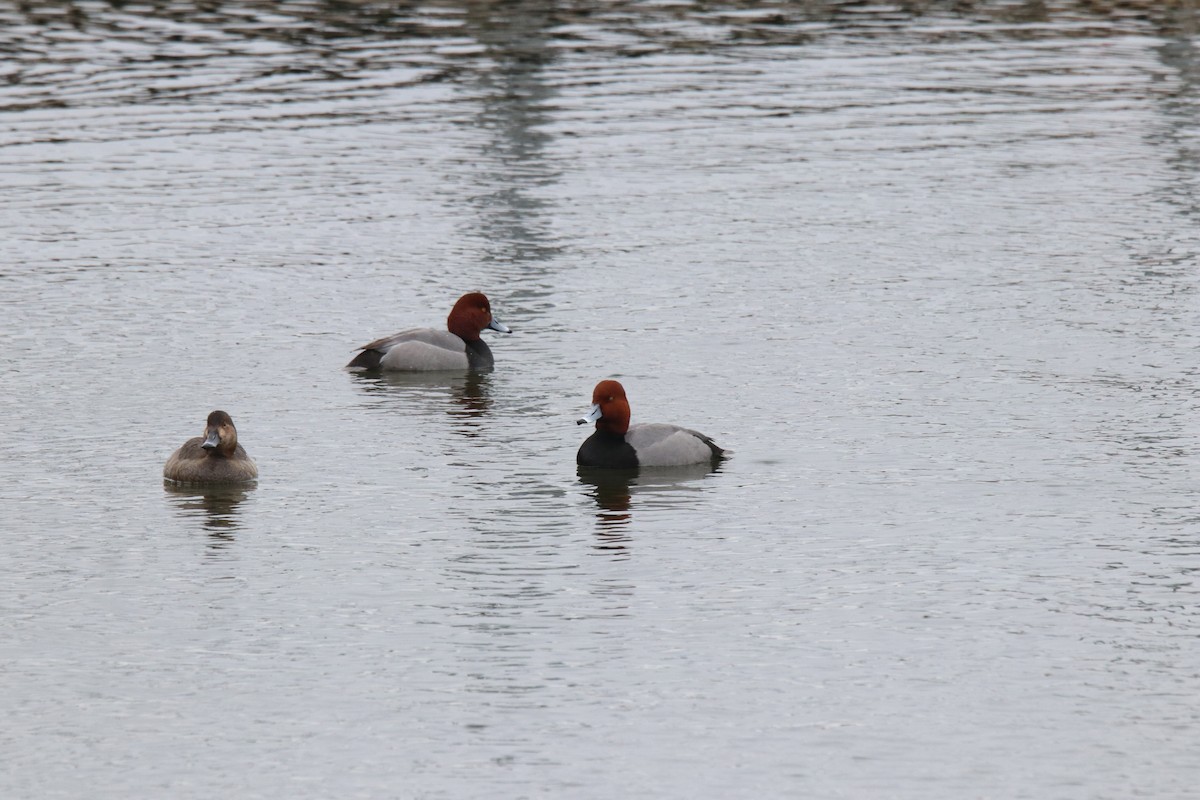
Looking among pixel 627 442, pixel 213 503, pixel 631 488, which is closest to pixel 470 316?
pixel 627 442

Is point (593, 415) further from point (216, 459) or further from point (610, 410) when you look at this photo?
point (216, 459)

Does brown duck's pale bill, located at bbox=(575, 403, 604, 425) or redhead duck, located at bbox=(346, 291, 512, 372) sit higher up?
brown duck's pale bill, located at bbox=(575, 403, 604, 425)

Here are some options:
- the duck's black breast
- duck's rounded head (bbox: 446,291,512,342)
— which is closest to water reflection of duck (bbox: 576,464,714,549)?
the duck's black breast

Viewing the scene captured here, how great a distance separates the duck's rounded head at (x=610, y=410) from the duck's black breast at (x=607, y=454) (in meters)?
0.13

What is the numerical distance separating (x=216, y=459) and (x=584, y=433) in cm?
305

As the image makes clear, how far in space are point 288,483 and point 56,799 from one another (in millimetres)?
5724

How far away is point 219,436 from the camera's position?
612 inches

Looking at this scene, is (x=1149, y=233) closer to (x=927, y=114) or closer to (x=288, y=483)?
(x=927, y=114)

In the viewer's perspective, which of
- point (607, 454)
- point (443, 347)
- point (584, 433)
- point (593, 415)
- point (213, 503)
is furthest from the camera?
point (443, 347)

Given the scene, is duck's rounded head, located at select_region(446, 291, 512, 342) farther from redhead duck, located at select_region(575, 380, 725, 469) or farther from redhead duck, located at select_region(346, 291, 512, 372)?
redhead duck, located at select_region(575, 380, 725, 469)

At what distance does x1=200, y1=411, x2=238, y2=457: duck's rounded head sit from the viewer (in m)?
15.5

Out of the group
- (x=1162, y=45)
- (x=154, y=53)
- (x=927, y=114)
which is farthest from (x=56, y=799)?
(x=1162, y=45)

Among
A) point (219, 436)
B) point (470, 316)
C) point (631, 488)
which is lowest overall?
point (631, 488)

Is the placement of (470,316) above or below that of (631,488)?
above
